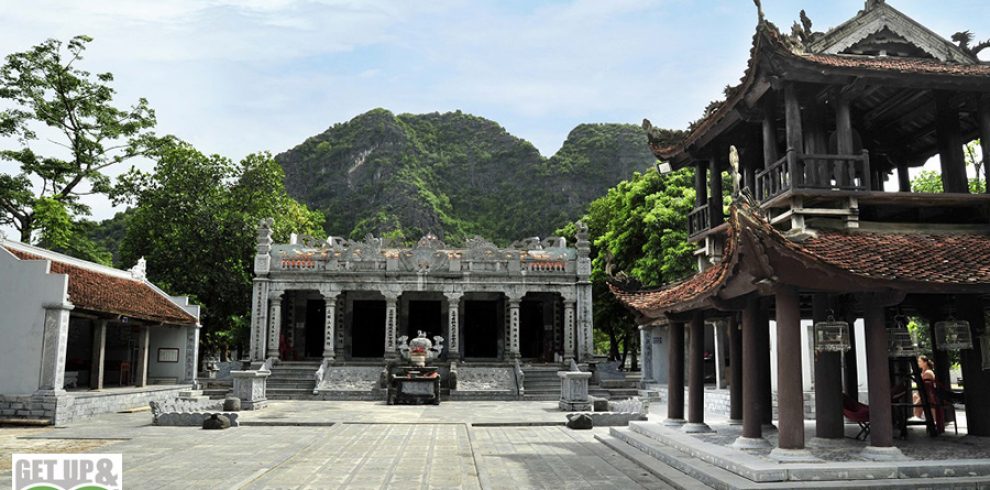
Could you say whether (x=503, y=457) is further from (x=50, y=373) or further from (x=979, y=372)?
(x=50, y=373)

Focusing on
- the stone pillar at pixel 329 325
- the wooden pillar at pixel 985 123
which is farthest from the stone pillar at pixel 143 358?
the wooden pillar at pixel 985 123

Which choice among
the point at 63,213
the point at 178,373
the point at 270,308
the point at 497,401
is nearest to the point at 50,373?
the point at 178,373

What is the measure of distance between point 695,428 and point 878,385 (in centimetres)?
343

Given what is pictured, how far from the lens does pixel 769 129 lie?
412 inches

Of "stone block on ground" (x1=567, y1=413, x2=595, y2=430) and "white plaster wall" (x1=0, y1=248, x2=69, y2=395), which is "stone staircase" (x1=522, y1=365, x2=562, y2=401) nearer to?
"stone block on ground" (x1=567, y1=413, x2=595, y2=430)

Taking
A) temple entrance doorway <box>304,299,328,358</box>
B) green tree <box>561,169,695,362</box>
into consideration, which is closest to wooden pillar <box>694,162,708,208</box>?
green tree <box>561,169,695,362</box>

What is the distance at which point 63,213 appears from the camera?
30.3 meters

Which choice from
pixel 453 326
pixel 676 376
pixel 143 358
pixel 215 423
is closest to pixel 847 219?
pixel 676 376

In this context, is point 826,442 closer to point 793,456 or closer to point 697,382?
point 793,456

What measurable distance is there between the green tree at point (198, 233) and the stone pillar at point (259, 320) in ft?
20.2

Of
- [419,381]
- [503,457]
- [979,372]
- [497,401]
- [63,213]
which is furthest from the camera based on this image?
[63,213]

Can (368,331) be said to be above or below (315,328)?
below

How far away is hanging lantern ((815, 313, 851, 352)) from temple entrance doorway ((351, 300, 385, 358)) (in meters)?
25.2

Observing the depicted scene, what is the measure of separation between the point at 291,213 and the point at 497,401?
18.3 m
